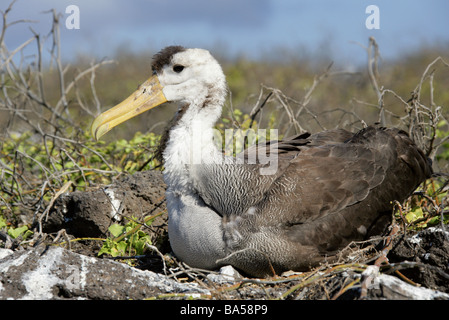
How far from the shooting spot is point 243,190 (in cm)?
444

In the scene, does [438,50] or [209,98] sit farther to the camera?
[438,50]

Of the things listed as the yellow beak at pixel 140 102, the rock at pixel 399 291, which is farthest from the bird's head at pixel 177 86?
the rock at pixel 399 291

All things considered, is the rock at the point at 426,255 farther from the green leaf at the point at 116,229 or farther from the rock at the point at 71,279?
the green leaf at the point at 116,229

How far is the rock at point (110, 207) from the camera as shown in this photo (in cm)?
531

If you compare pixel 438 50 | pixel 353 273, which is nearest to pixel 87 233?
A: pixel 353 273

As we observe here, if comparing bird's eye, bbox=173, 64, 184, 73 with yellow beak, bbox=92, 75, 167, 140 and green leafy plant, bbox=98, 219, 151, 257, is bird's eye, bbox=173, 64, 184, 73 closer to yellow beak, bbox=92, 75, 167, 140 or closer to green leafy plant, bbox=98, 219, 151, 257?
yellow beak, bbox=92, 75, 167, 140

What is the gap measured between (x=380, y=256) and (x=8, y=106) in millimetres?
4781

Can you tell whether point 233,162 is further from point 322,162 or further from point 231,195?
point 322,162

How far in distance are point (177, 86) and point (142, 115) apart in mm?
9074

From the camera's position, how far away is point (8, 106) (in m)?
7.02

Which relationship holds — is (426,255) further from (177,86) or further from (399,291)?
(177,86)

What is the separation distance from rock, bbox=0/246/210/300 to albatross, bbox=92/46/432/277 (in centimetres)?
52

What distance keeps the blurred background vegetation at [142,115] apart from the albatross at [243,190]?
111 centimetres

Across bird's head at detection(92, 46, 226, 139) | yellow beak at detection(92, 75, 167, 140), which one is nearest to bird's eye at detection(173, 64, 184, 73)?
bird's head at detection(92, 46, 226, 139)
